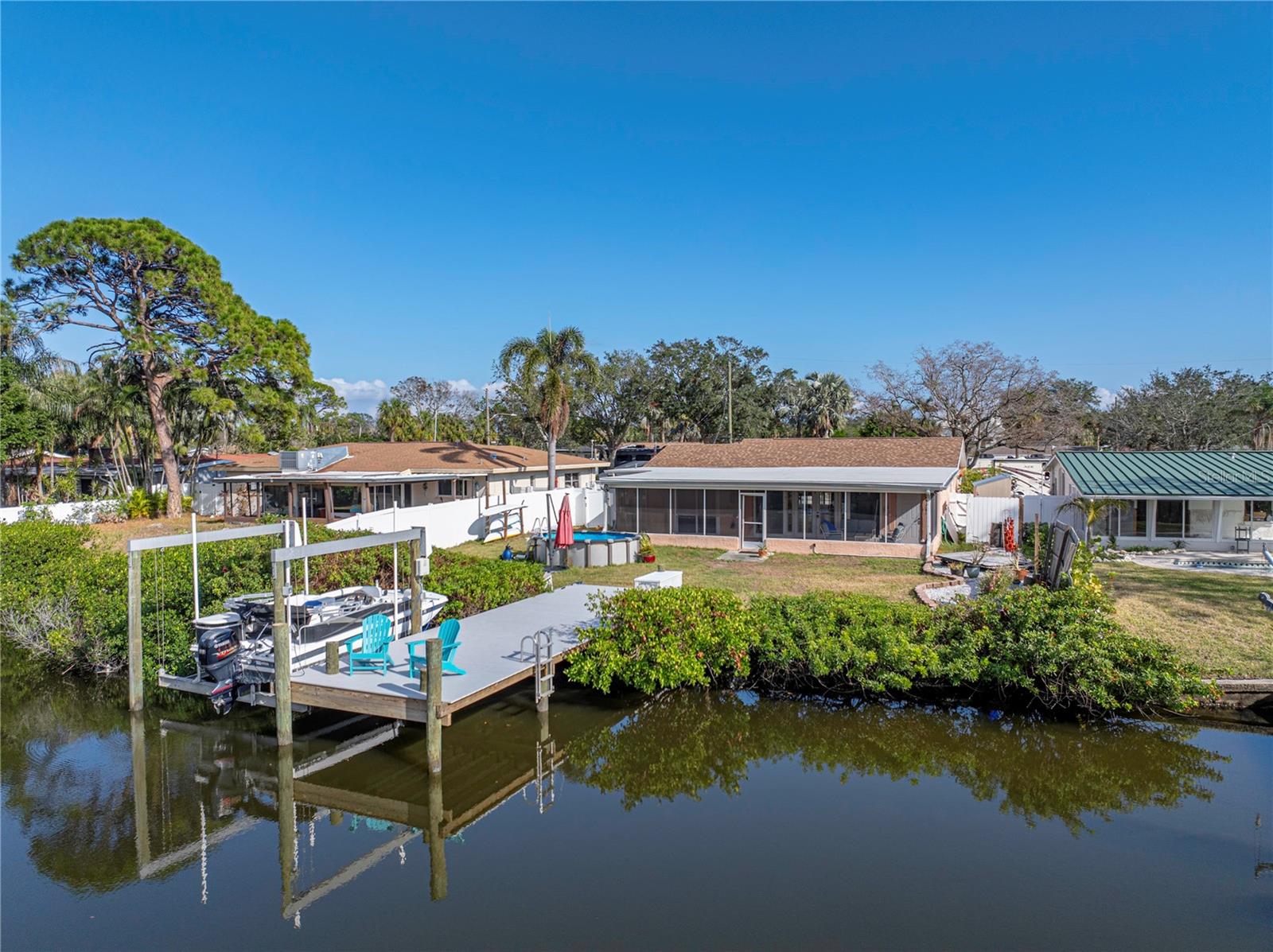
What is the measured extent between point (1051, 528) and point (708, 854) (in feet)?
45.5

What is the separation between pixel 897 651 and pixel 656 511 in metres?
15.0

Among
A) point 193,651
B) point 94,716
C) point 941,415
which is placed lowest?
point 94,716

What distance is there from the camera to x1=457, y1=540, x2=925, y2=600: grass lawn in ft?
59.2

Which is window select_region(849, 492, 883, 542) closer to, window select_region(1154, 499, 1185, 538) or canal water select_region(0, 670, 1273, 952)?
window select_region(1154, 499, 1185, 538)

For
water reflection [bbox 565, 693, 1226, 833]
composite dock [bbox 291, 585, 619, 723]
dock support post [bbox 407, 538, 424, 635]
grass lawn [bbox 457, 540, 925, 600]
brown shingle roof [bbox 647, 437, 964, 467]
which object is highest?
brown shingle roof [bbox 647, 437, 964, 467]

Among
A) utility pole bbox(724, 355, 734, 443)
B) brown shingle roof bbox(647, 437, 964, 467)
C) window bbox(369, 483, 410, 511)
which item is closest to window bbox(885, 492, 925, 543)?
brown shingle roof bbox(647, 437, 964, 467)

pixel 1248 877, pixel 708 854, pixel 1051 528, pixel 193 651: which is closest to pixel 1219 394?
pixel 1051 528

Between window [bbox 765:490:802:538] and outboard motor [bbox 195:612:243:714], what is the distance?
16.8 m

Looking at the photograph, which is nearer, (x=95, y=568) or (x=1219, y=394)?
(x=95, y=568)

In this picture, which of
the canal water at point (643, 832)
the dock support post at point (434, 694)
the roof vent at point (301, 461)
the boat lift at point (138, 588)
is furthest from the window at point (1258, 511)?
the roof vent at point (301, 461)

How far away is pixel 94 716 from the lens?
12.6m

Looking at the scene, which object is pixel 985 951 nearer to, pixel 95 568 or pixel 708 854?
pixel 708 854

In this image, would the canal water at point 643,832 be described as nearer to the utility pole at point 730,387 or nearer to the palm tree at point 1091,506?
the palm tree at point 1091,506

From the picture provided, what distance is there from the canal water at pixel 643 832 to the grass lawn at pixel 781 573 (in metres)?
5.96
